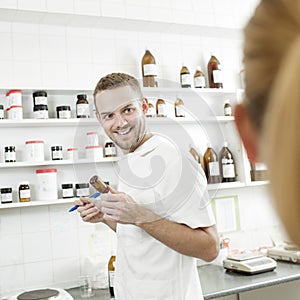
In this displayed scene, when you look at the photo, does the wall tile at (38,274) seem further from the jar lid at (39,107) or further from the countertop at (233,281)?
the jar lid at (39,107)

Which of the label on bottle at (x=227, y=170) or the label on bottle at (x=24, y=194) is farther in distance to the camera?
the label on bottle at (x=227, y=170)

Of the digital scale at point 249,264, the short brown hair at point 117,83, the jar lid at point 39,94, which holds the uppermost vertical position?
the jar lid at point 39,94

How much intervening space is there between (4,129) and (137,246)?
1.31 meters

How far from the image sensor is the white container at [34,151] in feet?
8.04

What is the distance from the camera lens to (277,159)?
0.36 meters

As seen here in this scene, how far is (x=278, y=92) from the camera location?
0.36 metres

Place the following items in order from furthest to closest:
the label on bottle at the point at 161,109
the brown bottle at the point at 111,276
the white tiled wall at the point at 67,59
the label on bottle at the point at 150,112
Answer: the white tiled wall at the point at 67,59
the brown bottle at the point at 111,276
the label on bottle at the point at 161,109
the label on bottle at the point at 150,112

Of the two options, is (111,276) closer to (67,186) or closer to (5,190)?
(67,186)

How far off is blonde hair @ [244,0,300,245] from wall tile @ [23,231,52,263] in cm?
226

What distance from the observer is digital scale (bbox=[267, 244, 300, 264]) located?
270 centimetres

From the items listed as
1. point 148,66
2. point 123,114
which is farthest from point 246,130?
point 148,66

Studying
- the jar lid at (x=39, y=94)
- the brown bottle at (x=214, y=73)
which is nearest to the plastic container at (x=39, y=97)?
the jar lid at (x=39, y=94)

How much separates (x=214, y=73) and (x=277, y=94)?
2675mm

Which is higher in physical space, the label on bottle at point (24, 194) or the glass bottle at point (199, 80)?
the glass bottle at point (199, 80)
